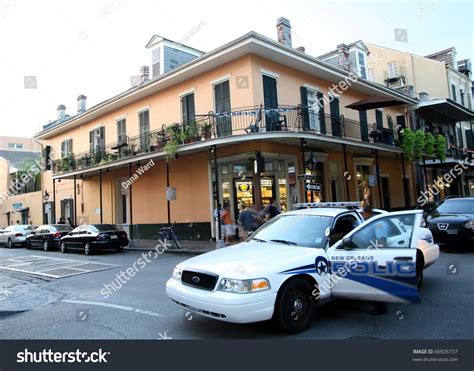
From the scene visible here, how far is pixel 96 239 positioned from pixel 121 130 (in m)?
7.71

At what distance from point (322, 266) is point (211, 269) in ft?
5.11

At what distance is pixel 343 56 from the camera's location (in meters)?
21.5

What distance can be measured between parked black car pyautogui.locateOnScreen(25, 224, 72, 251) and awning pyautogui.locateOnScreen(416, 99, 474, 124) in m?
22.2

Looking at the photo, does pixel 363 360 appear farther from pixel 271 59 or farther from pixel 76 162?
pixel 76 162

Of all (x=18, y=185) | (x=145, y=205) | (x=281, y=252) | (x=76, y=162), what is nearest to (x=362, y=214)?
(x=281, y=252)

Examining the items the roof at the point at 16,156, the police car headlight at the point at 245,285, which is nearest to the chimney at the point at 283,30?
the police car headlight at the point at 245,285

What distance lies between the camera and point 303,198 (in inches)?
658

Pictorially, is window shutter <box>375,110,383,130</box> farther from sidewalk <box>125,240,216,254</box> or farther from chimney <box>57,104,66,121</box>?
chimney <box>57,104,66,121</box>

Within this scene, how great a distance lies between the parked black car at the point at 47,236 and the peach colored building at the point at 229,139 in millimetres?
3221

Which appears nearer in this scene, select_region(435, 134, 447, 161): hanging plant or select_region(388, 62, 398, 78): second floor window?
select_region(435, 134, 447, 161): hanging plant

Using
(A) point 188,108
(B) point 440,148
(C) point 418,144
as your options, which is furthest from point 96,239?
(B) point 440,148

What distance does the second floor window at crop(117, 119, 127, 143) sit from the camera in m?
20.8

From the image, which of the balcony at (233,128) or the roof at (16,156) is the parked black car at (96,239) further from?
the roof at (16,156)

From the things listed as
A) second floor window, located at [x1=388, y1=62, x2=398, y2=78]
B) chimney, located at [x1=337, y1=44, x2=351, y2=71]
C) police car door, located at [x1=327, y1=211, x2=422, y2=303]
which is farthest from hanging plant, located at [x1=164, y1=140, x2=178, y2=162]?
second floor window, located at [x1=388, y1=62, x2=398, y2=78]
